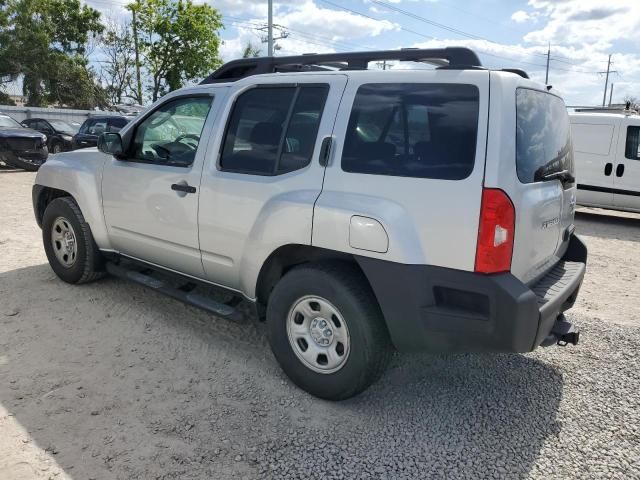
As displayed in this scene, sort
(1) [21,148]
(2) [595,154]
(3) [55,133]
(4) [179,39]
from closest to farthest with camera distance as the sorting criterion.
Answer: (2) [595,154] < (1) [21,148] < (3) [55,133] < (4) [179,39]

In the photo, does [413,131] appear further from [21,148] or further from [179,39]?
[179,39]

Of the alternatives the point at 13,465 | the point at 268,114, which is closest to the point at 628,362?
the point at 268,114

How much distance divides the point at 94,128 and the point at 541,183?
51.7 feet

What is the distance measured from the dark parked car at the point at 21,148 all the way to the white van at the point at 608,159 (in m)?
13.4

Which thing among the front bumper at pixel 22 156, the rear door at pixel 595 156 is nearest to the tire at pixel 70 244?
the rear door at pixel 595 156

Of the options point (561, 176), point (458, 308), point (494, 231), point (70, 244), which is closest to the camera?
point (494, 231)

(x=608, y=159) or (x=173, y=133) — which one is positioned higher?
(x=173, y=133)

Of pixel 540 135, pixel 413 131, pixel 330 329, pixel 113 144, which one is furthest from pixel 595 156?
pixel 113 144

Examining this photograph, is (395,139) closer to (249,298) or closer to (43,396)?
(249,298)

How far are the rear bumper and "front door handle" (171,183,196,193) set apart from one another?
4.75 feet

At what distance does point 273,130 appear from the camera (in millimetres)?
3301

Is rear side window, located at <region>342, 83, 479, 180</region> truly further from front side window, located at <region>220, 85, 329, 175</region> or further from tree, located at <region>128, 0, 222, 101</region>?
tree, located at <region>128, 0, 222, 101</region>

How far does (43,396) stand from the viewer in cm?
309

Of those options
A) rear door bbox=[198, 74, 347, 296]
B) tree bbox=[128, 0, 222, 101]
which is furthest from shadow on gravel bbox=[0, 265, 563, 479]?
tree bbox=[128, 0, 222, 101]
